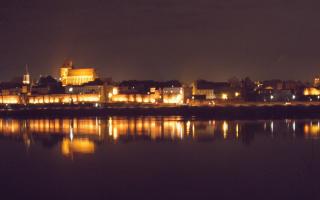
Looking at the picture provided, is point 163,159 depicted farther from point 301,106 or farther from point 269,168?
point 301,106

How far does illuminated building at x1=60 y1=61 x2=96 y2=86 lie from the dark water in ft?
225

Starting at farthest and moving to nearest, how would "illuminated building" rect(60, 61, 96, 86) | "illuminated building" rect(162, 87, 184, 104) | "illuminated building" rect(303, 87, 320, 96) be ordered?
"illuminated building" rect(60, 61, 96, 86) → "illuminated building" rect(303, 87, 320, 96) → "illuminated building" rect(162, 87, 184, 104)

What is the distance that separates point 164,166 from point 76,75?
3337 inches

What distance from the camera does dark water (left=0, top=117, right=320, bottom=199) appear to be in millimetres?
16125

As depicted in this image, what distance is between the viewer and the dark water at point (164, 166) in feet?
52.9

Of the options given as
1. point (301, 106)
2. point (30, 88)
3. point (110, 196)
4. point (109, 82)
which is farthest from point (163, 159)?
point (30, 88)

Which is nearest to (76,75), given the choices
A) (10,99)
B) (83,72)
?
(83,72)

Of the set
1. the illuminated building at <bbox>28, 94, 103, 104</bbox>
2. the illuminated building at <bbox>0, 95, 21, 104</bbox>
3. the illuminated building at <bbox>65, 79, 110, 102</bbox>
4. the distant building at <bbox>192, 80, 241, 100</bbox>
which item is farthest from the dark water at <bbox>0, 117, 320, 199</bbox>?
the illuminated building at <bbox>0, 95, 21, 104</bbox>

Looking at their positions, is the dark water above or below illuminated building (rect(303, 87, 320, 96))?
below

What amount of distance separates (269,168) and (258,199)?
477cm

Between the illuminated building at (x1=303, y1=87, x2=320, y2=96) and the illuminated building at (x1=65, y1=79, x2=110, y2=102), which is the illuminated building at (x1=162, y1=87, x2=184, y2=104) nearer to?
the illuminated building at (x1=65, y1=79, x2=110, y2=102)

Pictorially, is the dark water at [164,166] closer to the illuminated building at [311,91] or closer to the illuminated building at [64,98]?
the illuminated building at [64,98]

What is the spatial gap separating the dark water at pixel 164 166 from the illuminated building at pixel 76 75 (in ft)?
225

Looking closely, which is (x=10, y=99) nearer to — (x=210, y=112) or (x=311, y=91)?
(x=210, y=112)
